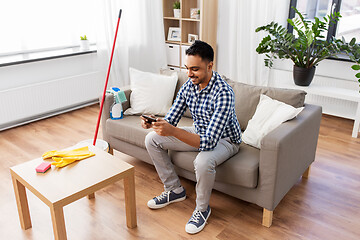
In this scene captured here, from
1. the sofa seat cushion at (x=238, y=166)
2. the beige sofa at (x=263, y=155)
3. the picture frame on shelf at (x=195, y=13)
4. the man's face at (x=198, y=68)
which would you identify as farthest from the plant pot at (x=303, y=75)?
the man's face at (x=198, y=68)

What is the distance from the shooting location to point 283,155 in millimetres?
1930

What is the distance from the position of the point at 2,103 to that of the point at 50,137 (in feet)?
1.89

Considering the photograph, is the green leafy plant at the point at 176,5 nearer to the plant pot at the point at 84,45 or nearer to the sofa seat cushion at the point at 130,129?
the plant pot at the point at 84,45

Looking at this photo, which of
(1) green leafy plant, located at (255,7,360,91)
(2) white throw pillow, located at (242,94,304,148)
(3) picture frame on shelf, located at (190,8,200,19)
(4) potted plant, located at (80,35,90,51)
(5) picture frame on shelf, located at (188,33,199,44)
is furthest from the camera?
(5) picture frame on shelf, located at (188,33,199,44)

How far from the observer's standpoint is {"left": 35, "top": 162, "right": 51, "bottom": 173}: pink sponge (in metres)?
1.87

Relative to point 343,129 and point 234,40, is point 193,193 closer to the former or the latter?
point 343,129

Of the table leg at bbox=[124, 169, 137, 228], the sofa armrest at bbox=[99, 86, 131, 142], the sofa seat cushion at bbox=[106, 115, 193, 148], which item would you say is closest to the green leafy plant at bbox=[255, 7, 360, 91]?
the sofa seat cushion at bbox=[106, 115, 193, 148]

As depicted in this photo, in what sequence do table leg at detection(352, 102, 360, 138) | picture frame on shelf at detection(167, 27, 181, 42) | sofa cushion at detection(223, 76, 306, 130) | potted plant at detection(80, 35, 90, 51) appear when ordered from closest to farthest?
sofa cushion at detection(223, 76, 306, 130), table leg at detection(352, 102, 360, 138), potted plant at detection(80, 35, 90, 51), picture frame on shelf at detection(167, 27, 181, 42)

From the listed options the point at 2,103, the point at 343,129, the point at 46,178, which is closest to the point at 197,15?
the point at 343,129

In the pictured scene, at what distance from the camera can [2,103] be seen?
11.0ft

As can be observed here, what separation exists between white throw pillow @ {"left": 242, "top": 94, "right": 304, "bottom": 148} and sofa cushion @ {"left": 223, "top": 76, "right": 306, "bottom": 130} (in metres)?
0.07

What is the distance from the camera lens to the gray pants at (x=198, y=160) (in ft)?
6.48

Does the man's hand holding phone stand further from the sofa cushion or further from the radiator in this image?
the radiator

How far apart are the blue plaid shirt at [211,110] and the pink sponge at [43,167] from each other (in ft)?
2.52
